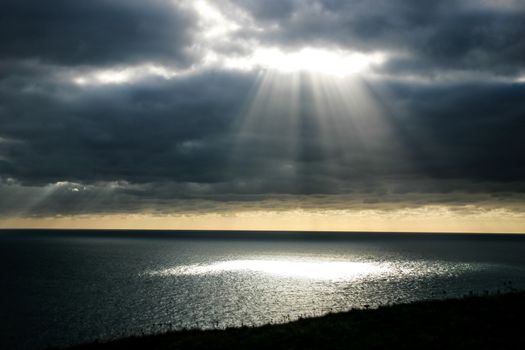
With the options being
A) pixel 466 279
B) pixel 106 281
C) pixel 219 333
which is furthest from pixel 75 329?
pixel 466 279

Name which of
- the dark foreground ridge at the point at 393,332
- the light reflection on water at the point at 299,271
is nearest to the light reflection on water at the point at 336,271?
the light reflection on water at the point at 299,271

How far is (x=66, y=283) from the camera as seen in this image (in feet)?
354

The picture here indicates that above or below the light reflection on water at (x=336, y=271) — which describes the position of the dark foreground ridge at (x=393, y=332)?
above

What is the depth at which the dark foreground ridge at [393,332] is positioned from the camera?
27.0 m

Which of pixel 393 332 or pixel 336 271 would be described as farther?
pixel 336 271

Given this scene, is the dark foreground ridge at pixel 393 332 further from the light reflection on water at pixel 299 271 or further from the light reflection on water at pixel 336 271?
the light reflection on water at pixel 299 271

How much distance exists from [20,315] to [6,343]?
57.3 ft

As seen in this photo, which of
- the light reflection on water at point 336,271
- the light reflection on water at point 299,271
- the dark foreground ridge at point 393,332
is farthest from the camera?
the light reflection on water at point 299,271

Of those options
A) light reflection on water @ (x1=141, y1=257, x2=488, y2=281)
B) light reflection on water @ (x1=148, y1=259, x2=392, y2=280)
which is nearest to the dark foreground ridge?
light reflection on water @ (x1=141, y1=257, x2=488, y2=281)

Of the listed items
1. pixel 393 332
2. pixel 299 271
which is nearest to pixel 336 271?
pixel 299 271

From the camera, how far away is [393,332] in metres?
29.6

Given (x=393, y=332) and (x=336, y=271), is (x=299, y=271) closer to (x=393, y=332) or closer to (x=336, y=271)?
(x=336, y=271)

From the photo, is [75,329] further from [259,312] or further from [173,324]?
[259,312]

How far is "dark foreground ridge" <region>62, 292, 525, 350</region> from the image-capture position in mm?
27016
